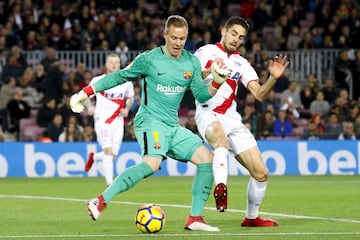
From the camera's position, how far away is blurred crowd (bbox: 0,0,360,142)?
973 inches

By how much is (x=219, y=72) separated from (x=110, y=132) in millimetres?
8350

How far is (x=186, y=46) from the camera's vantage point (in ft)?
91.2

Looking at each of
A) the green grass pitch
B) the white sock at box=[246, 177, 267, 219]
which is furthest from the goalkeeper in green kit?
the white sock at box=[246, 177, 267, 219]

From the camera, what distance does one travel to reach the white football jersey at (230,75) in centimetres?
1199

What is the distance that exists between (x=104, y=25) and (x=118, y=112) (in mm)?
9470

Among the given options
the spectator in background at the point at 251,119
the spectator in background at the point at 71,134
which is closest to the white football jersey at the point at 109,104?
the spectator in background at the point at 71,134

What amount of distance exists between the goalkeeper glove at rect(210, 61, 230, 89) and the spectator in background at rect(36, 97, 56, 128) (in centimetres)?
1426

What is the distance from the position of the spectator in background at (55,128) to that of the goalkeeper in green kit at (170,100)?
42.0ft

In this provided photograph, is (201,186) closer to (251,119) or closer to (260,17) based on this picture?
(251,119)

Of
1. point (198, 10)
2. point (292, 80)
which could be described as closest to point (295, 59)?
point (292, 80)

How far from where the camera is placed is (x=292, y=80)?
1115 inches

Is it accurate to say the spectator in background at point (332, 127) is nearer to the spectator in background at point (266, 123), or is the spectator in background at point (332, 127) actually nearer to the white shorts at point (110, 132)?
the spectator in background at point (266, 123)

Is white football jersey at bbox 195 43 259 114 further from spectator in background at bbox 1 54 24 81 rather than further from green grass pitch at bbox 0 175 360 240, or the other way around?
spectator in background at bbox 1 54 24 81

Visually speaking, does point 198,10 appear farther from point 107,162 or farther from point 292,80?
point 107,162
